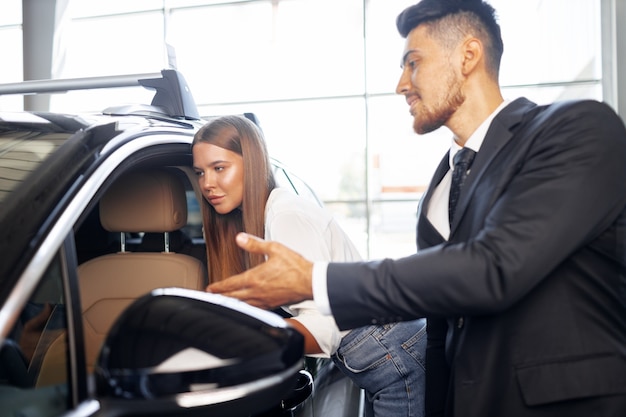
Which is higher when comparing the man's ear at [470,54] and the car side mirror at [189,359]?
the man's ear at [470,54]

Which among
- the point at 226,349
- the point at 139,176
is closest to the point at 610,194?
the point at 226,349

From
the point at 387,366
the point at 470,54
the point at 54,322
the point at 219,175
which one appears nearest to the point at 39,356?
the point at 54,322

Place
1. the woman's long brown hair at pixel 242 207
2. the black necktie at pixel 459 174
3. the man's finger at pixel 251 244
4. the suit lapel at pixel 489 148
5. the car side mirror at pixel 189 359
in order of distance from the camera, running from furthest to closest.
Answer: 1. the woman's long brown hair at pixel 242 207
2. the black necktie at pixel 459 174
3. the suit lapel at pixel 489 148
4. the man's finger at pixel 251 244
5. the car side mirror at pixel 189 359

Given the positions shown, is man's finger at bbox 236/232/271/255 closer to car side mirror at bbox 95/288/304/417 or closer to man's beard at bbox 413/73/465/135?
car side mirror at bbox 95/288/304/417

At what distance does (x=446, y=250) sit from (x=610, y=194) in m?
0.34

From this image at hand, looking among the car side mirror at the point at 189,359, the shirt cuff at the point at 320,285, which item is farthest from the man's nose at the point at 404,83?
the car side mirror at the point at 189,359

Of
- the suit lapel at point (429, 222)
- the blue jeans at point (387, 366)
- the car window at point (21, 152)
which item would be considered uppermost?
the car window at point (21, 152)

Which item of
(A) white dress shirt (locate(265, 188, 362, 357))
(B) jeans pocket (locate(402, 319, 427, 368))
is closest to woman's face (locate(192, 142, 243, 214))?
(A) white dress shirt (locate(265, 188, 362, 357))

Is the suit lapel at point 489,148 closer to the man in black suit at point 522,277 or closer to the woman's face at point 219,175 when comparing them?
the man in black suit at point 522,277

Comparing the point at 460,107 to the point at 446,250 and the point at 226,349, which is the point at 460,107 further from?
the point at 226,349

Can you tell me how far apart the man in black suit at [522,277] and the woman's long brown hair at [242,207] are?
727 millimetres

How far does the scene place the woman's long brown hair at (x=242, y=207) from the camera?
2.00m

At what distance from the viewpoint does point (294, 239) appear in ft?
5.73

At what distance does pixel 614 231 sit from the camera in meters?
1.33
